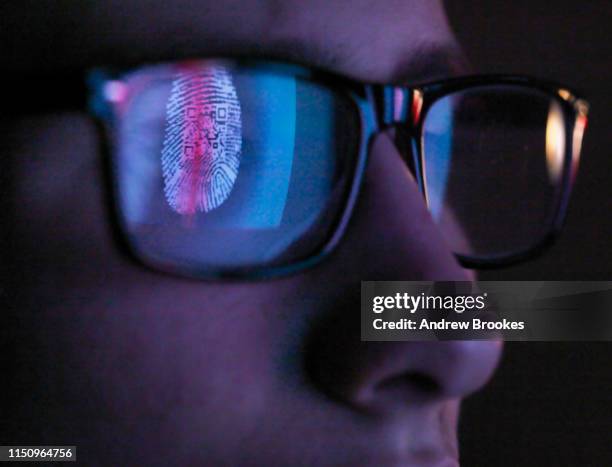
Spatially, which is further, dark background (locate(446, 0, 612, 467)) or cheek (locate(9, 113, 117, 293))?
dark background (locate(446, 0, 612, 467))

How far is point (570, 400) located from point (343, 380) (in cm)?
78

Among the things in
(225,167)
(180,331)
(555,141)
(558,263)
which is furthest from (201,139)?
(558,263)

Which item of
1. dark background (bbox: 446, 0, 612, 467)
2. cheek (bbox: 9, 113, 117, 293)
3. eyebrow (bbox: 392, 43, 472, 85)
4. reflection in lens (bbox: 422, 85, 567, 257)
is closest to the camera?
cheek (bbox: 9, 113, 117, 293)

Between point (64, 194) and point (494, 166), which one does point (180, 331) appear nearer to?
point (64, 194)

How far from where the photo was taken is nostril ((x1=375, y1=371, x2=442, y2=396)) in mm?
487

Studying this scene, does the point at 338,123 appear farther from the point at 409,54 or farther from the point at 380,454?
the point at 380,454

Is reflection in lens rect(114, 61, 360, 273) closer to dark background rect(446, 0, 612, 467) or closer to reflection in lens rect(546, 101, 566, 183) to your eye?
reflection in lens rect(546, 101, 566, 183)

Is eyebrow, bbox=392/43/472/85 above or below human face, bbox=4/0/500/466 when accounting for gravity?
above

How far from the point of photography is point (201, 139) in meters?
0.47

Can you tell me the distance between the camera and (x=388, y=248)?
0.49 m

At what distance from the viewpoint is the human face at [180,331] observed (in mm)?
448

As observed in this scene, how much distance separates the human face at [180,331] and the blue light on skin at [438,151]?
18 centimetres


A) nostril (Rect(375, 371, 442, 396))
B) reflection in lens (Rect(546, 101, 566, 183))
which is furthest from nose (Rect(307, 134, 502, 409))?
Result: reflection in lens (Rect(546, 101, 566, 183))

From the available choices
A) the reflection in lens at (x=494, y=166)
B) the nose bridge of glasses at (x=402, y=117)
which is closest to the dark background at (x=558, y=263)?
the reflection in lens at (x=494, y=166)
